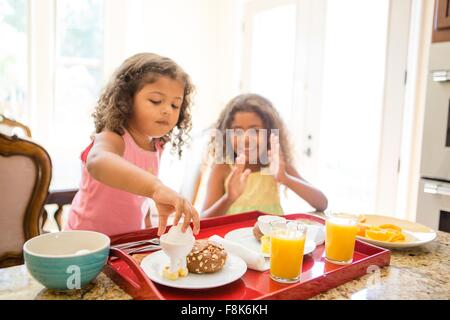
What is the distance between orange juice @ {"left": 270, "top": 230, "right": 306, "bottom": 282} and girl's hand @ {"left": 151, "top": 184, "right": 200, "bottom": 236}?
15 centimetres

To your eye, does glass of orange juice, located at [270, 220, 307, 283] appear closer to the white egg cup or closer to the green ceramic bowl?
the white egg cup

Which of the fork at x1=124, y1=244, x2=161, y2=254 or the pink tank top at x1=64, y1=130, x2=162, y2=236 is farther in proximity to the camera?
the pink tank top at x1=64, y1=130, x2=162, y2=236

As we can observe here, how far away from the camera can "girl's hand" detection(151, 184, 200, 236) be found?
0.65 metres

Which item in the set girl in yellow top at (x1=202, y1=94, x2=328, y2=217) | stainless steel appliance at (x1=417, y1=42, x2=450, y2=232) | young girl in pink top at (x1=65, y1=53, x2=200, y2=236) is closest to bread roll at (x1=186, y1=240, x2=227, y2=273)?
young girl in pink top at (x1=65, y1=53, x2=200, y2=236)

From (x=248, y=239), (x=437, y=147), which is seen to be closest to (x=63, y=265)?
(x=248, y=239)

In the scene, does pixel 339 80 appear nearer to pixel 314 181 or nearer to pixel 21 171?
pixel 314 181

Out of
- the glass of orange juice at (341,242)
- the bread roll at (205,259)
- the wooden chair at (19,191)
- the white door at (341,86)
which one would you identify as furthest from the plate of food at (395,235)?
the white door at (341,86)

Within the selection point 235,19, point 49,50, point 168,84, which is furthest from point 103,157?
point 235,19

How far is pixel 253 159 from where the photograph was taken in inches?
64.8

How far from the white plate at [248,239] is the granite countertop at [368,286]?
147 mm

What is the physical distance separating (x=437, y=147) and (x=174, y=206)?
4.76ft

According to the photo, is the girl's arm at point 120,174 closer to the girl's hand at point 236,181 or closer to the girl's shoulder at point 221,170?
the girl's hand at point 236,181

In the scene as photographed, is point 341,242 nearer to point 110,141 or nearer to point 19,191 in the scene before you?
point 110,141

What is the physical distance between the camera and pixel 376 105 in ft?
7.32
